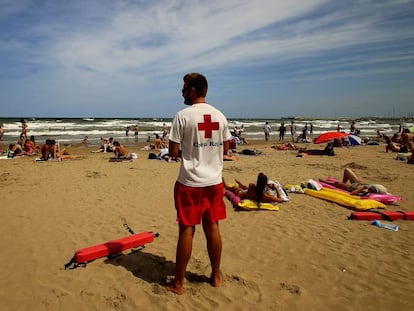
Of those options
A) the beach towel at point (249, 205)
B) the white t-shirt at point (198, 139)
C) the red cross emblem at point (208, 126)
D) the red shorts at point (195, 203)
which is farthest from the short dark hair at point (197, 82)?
the beach towel at point (249, 205)

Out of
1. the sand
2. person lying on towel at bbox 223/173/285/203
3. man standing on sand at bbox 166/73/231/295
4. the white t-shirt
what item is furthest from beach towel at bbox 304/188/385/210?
the white t-shirt

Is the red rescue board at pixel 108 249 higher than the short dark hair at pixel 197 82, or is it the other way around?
the short dark hair at pixel 197 82

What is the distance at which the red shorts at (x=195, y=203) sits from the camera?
108 inches

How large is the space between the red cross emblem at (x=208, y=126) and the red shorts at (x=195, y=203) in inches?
19.9

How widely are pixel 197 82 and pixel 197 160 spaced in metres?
0.74

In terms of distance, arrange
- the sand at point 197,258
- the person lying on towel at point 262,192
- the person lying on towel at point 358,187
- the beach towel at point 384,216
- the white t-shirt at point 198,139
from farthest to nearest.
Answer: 1. the person lying on towel at point 358,187
2. the person lying on towel at point 262,192
3. the beach towel at point 384,216
4. the sand at point 197,258
5. the white t-shirt at point 198,139

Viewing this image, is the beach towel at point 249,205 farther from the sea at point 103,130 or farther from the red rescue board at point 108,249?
the sea at point 103,130

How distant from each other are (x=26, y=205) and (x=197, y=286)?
185 inches

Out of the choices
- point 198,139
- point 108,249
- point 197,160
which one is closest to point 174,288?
point 108,249

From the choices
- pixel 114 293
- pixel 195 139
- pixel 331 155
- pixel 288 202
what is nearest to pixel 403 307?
pixel 195 139

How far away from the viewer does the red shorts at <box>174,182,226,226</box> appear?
2736 mm

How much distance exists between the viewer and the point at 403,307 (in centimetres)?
285

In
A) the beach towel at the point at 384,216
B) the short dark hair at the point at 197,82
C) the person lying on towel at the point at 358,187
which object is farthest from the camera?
the person lying on towel at the point at 358,187

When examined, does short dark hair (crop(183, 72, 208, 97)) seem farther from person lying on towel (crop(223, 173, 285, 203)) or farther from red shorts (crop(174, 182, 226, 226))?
person lying on towel (crop(223, 173, 285, 203))
